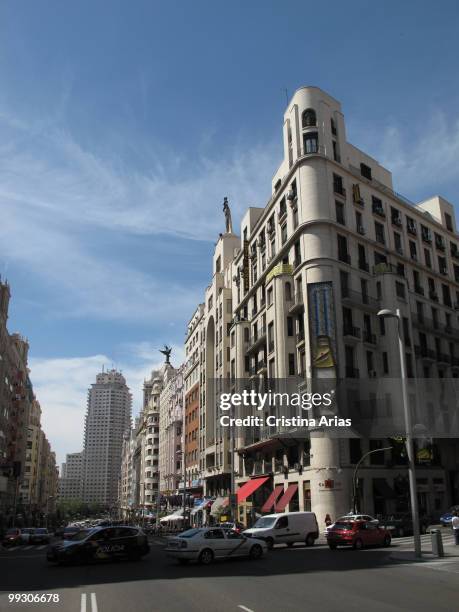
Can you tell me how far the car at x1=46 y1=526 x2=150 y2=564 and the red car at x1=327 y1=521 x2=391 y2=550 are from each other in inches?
357

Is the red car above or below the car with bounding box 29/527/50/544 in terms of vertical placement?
above

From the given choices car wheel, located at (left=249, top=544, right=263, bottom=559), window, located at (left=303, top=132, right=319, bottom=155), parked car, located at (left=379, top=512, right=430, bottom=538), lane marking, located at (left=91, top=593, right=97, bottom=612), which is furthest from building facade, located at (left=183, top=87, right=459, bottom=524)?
lane marking, located at (left=91, top=593, right=97, bottom=612)

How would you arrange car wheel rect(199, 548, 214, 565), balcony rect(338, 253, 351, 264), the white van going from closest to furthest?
car wheel rect(199, 548, 214, 565) → the white van → balcony rect(338, 253, 351, 264)

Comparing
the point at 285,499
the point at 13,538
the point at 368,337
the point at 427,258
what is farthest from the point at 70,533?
the point at 427,258

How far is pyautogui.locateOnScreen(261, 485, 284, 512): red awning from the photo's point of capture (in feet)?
142

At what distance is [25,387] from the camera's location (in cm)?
10262

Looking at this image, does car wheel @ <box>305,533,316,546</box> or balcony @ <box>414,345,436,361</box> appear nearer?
car wheel @ <box>305,533,316,546</box>

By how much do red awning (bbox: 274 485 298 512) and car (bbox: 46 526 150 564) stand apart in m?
20.1

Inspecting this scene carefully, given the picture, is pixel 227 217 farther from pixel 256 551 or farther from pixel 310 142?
pixel 256 551

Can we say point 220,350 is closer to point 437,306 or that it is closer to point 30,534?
point 437,306

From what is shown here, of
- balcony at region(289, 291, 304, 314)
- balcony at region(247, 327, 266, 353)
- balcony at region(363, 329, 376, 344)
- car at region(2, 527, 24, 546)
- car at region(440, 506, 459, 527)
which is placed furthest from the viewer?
balcony at region(247, 327, 266, 353)

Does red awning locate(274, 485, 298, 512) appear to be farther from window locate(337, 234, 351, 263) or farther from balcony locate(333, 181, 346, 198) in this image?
balcony locate(333, 181, 346, 198)

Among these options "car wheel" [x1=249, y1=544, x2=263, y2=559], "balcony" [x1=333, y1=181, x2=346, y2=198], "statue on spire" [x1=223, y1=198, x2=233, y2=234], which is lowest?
"car wheel" [x1=249, y1=544, x2=263, y2=559]

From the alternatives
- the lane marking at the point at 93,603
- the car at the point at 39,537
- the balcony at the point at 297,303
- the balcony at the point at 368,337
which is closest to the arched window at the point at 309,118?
the balcony at the point at 297,303
